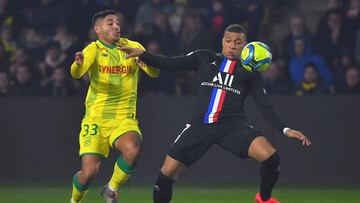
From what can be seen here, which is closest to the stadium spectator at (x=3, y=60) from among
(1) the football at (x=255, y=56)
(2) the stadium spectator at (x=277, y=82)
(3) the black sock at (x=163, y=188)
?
(2) the stadium spectator at (x=277, y=82)

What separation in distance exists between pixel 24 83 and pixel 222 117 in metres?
7.29

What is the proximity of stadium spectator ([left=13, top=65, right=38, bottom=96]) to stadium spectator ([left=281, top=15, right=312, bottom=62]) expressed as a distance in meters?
4.19

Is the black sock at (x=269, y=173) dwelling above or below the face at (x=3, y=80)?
above

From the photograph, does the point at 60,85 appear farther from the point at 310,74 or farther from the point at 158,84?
the point at 310,74

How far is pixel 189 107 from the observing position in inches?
626

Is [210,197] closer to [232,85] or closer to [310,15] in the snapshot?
[232,85]

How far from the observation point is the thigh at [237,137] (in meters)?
10.4

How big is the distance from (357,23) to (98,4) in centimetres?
462

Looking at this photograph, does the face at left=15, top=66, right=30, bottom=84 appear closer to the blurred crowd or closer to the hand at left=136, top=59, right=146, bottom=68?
the blurred crowd

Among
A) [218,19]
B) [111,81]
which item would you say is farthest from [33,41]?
[111,81]

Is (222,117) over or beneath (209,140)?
over

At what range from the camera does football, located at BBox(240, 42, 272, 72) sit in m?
10.4

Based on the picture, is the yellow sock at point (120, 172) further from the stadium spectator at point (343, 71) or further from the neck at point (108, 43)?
the stadium spectator at point (343, 71)

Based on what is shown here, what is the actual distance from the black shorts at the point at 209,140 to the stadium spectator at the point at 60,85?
6.51 metres
